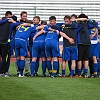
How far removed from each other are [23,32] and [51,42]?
783mm

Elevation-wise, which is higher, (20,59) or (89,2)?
(89,2)

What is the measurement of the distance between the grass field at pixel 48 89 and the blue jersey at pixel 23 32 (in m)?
1.69

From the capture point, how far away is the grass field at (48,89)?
28.3 feet

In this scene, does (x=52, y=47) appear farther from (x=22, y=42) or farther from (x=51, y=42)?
(x=22, y=42)

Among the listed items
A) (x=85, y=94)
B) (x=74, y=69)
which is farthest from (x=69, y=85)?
(x=74, y=69)

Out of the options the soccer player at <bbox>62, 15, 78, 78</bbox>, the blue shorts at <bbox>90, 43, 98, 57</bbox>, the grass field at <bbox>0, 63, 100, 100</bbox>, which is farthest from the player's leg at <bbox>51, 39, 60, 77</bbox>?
the grass field at <bbox>0, 63, 100, 100</bbox>

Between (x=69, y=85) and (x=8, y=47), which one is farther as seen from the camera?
(x=8, y=47)

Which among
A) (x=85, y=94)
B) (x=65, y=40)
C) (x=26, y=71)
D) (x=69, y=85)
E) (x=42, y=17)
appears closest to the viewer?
(x=85, y=94)

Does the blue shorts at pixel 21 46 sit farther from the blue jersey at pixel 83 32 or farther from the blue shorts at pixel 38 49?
the blue jersey at pixel 83 32

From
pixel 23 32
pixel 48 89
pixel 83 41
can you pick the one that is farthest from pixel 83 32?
pixel 48 89

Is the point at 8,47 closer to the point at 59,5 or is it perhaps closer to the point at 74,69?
the point at 74,69

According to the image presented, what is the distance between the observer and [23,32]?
12750 millimetres

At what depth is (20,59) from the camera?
42.5ft

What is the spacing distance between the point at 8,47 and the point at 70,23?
1.73 m
